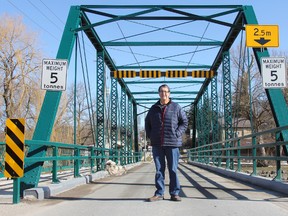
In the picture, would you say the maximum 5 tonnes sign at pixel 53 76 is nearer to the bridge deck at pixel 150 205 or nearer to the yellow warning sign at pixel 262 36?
the bridge deck at pixel 150 205

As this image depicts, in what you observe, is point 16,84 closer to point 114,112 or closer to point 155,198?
point 114,112

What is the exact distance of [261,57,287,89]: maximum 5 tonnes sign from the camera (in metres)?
9.17

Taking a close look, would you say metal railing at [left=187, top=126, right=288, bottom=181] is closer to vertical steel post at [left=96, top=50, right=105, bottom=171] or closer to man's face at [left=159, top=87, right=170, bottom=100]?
man's face at [left=159, top=87, right=170, bottom=100]

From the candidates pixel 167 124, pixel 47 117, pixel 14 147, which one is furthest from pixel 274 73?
pixel 14 147

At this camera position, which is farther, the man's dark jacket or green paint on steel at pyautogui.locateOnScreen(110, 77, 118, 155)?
green paint on steel at pyautogui.locateOnScreen(110, 77, 118, 155)

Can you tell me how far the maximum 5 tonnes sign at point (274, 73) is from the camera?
361 inches

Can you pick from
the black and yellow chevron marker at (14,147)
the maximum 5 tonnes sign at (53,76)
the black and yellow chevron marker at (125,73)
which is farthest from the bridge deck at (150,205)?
the black and yellow chevron marker at (125,73)

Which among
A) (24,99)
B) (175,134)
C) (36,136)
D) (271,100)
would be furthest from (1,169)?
(24,99)

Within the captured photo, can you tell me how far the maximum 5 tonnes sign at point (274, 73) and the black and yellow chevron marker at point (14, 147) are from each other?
5.49 m

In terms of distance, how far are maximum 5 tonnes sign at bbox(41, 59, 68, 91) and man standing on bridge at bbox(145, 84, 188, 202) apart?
299 cm

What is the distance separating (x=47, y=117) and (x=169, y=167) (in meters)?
3.81

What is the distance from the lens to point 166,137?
666 centimetres

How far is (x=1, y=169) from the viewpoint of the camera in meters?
11.7

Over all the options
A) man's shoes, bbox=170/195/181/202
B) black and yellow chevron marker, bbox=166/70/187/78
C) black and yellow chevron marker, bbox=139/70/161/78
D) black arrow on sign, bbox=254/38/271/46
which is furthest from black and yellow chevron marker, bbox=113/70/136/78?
man's shoes, bbox=170/195/181/202
